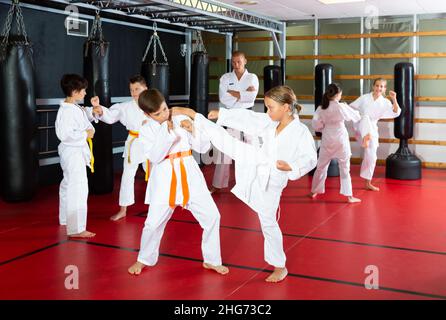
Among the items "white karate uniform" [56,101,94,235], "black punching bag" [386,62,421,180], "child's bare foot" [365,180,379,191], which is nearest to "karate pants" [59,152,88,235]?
"white karate uniform" [56,101,94,235]

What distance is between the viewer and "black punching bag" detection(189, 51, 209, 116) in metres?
7.15

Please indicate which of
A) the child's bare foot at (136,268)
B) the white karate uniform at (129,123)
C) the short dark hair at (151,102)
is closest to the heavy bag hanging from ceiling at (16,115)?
the white karate uniform at (129,123)

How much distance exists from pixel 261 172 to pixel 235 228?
4.70 ft

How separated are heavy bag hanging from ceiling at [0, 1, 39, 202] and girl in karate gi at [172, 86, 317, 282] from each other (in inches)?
106

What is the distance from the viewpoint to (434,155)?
7754mm

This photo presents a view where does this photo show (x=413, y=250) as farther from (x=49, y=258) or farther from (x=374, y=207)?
(x=49, y=258)

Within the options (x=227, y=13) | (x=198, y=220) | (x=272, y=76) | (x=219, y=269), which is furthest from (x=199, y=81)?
(x=219, y=269)

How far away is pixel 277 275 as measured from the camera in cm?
316

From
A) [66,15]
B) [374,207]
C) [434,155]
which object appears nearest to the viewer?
[374,207]

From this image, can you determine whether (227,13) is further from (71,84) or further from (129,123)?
(71,84)

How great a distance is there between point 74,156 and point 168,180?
121 centimetres

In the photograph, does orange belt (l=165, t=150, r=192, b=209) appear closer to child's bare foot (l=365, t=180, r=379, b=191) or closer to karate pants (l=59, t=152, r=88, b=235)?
karate pants (l=59, t=152, r=88, b=235)
